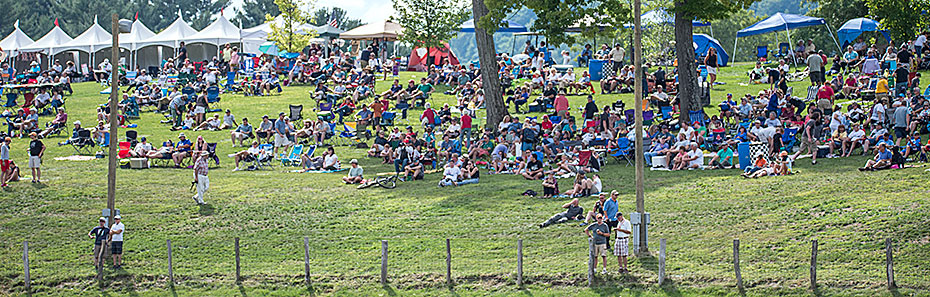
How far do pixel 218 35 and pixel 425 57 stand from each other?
12721 millimetres

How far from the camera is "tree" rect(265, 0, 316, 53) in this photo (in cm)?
5175

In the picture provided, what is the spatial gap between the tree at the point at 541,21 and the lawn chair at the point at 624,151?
437cm

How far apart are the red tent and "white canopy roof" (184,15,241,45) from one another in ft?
36.6

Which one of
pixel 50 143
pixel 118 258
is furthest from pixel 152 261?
pixel 50 143

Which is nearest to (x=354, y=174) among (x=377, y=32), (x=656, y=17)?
(x=377, y=32)

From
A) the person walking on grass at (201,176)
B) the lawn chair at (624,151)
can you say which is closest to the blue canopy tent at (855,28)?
the lawn chair at (624,151)

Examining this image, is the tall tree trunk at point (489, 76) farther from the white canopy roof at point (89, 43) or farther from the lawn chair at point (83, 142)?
the white canopy roof at point (89, 43)

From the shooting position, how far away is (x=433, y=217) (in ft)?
70.0

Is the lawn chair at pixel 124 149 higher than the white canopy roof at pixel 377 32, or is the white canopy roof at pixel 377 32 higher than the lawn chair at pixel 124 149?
the white canopy roof at pixel 377 32

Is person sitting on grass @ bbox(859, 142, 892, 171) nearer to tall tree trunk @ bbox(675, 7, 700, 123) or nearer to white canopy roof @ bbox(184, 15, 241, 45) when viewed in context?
tall tree trunk @ bbox(675, 7, 700, 123)

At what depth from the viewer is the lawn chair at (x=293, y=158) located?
95.3ft

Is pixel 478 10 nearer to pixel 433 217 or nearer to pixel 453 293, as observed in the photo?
pixel 433 217

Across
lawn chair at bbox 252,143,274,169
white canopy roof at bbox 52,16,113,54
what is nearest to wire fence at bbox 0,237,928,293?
lawn chair at bbox 252,143,274,169

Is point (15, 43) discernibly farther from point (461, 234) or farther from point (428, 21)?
point (461, 234)
